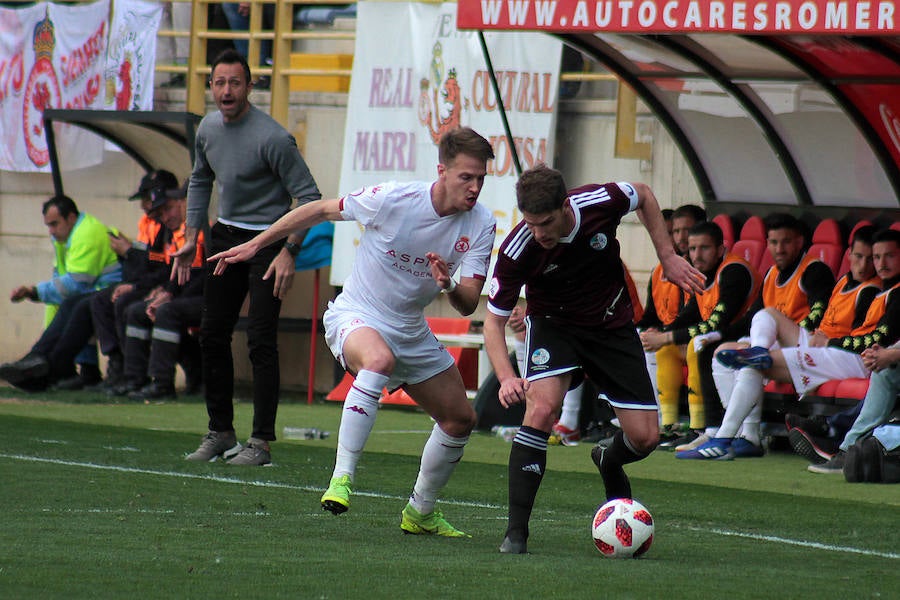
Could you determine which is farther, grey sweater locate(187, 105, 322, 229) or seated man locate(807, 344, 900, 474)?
seated man locate(807, 344, 900, 474)

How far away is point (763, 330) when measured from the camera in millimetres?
10664

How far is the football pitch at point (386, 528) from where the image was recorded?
17.3 ft

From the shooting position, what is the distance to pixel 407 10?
14188 mm

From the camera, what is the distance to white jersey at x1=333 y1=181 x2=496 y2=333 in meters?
6.75

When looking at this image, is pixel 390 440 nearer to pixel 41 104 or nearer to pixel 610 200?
pixel 610 200

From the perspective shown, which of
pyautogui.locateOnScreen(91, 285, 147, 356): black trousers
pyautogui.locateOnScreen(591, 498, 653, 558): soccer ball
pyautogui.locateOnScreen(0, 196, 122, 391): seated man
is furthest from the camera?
pyautogui.locateOnScreen(0, 196, 122, 391): seated man

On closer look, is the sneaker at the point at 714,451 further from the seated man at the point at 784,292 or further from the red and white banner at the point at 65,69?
the red and white banner at the point at 65,69

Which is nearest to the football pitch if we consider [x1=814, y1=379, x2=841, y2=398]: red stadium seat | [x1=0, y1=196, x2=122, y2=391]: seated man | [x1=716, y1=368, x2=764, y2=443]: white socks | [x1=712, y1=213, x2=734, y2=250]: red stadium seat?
[x1=716, y1=368, x2=764, y2=443]: white socks

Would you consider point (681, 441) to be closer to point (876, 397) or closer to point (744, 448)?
point (744, 448)

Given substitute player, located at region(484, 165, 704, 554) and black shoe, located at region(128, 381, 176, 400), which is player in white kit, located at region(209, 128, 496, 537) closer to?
substitute player, located at region(484, 165, 704, 554)

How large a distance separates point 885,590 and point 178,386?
11.0 meters

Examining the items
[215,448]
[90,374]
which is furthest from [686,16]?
[90,374]

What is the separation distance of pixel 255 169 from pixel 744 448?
3.85m

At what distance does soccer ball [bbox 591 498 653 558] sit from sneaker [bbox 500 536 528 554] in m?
0.28
